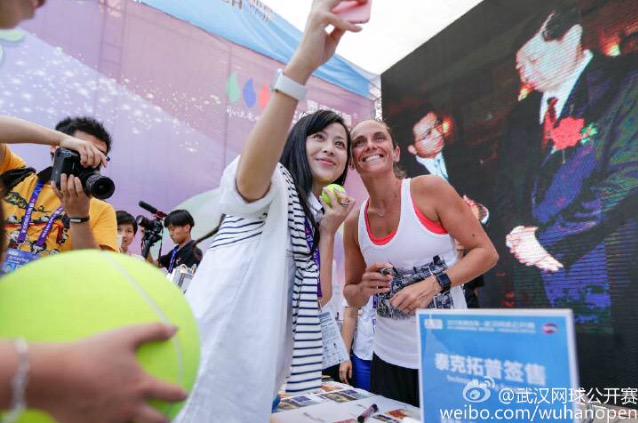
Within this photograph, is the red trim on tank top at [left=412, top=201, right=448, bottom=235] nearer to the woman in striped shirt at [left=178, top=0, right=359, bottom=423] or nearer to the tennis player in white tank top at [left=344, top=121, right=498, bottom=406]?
the tennis player in white tank top at [left=344, top=121, right=498, bottom=406]

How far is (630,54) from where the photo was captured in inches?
121

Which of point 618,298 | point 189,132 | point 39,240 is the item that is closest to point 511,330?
point 39,240

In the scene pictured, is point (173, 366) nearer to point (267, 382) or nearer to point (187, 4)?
point (267, 382)

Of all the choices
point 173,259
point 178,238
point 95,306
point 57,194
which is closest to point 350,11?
point 95,306

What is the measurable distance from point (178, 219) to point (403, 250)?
286cm

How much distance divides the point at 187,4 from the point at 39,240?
3.50 m

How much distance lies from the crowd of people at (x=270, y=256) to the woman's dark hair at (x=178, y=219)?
205 centimetres

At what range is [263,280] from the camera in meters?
1.00

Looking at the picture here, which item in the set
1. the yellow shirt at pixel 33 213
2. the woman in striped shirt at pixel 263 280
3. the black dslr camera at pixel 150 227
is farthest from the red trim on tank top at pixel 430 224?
the black dslr camera at pixel 150 227

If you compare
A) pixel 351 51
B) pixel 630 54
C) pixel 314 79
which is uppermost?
pixel 351 51

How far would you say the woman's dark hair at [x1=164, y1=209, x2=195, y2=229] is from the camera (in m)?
3.78

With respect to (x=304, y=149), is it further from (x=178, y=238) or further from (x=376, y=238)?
(x=178, y=238)

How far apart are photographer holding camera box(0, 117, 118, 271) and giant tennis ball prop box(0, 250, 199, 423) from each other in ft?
2.76

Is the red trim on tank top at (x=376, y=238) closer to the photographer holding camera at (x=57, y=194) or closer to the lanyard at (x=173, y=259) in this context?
the photographer holding camera at (x=57, y=194)
